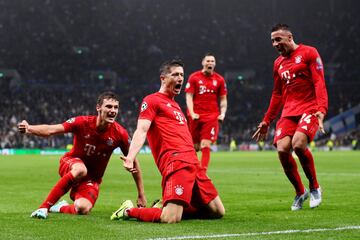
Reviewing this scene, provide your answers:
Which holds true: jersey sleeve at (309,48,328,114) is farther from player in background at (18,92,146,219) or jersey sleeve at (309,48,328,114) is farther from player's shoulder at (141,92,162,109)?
player in background at (18,92,146,219)

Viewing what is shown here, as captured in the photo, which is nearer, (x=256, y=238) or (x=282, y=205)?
(x=256, y=238)

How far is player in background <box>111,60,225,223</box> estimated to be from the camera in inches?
269

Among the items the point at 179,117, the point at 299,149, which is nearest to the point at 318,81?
the point at 299,149

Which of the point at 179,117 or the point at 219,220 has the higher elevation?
the point at 179,117

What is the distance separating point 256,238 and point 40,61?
5661 cm

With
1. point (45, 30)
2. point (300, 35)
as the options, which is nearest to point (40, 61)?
point (45, 30)

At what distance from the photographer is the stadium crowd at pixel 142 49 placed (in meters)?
56.6

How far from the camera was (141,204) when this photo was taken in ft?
25.3

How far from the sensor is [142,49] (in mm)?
61812

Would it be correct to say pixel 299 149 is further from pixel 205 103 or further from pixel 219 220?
pixel 205 103

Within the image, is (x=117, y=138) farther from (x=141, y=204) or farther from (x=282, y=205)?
(x=282, y=205)

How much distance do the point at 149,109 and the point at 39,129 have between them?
4.23 ft

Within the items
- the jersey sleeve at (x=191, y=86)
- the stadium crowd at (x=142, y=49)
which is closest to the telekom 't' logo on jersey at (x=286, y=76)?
the jersey sleeve at (x=191, y=86)

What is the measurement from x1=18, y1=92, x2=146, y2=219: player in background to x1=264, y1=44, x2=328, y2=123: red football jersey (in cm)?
231
